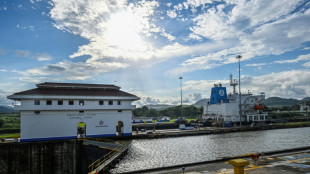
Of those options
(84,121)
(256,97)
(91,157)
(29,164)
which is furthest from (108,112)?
(256,97)

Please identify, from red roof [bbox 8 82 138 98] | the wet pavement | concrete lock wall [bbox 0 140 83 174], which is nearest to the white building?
red roof [bbox 8 82 138 98]

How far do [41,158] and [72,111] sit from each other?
20270 millimetres

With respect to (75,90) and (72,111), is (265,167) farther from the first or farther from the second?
(75,90)

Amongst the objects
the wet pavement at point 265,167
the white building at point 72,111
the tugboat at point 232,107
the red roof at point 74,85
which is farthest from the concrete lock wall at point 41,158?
the tugboat at point 232,107

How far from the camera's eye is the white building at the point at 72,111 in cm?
3203

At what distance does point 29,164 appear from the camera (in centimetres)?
1506

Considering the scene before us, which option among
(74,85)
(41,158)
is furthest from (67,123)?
(41,158)

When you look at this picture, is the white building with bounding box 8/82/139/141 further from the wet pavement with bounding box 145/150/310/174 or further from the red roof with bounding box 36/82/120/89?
the wet pavement with bounding box 145/150/310/174

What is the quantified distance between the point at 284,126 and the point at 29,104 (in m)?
65.7

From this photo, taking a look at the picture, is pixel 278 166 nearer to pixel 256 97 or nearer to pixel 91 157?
pixel 91 157

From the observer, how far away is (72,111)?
3478 cm

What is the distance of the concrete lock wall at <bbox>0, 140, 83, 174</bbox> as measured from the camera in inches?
582

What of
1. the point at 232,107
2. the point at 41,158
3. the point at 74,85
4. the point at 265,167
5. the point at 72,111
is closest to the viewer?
the point at 41,158

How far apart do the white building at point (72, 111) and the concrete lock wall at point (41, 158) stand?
62.3 ft
